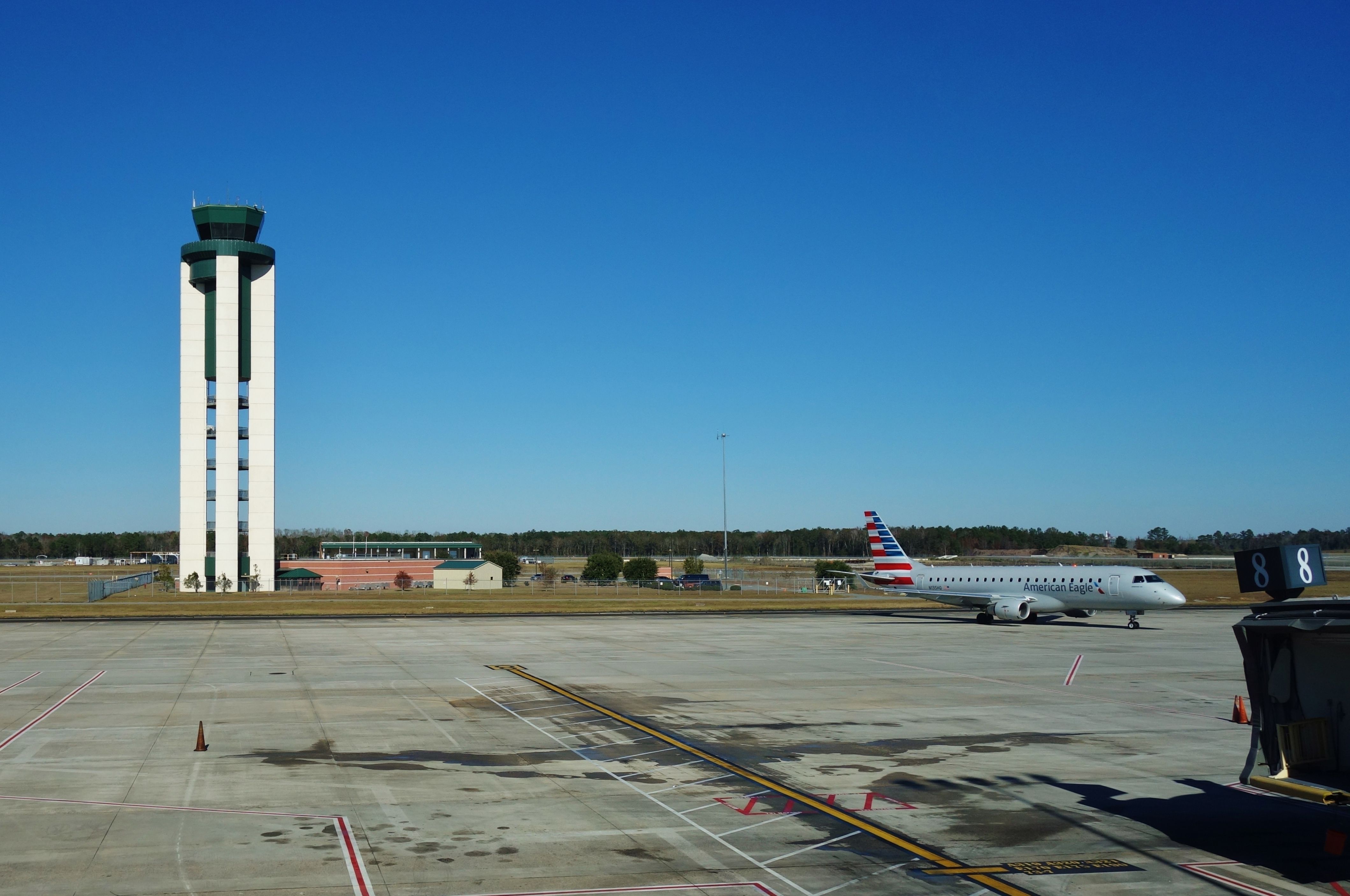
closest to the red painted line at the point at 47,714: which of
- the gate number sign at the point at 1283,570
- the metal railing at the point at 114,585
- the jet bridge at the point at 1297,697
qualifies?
the jet bridge at the point at 1297,697

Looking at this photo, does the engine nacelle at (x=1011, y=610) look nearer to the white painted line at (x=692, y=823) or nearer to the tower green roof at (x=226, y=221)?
the white painted line at (x=692, y=823)

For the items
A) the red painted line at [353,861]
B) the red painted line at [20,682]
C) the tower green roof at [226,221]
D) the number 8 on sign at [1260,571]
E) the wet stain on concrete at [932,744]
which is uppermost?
the tower green roof at [226,221]

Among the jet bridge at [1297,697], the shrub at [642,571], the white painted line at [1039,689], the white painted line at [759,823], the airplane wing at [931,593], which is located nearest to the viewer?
the jet bridge at [1297,697]

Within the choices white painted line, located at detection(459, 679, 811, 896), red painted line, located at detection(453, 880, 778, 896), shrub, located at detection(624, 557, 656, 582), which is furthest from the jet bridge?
shrub, located at detection(624, 557, 656, 582)

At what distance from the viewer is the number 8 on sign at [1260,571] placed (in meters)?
13.8

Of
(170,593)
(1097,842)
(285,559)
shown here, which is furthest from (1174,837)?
(285,559)

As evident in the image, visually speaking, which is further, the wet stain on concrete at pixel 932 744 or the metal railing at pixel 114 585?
the metal railing at pixel 114 585

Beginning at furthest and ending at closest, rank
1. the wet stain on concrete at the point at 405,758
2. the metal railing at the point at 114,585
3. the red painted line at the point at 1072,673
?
1. the metal railing at the point at 114,585
2. the red painted line at the point at 1072,673
3. the wet stain on concrete at the point at 405,758

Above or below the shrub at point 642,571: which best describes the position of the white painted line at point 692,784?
above

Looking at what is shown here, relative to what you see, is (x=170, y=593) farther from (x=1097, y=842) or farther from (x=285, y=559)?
(x=1097, y=842)

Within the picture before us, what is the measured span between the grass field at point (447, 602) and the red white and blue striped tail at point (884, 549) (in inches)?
354

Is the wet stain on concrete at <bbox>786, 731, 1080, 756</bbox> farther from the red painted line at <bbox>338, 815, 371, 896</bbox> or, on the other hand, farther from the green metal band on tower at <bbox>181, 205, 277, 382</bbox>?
the green metal band on tower at <bbox>181, 205, 277, 382</bbox>

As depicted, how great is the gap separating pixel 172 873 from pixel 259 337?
10125 centimetres

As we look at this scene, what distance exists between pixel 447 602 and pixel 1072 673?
62.5m
